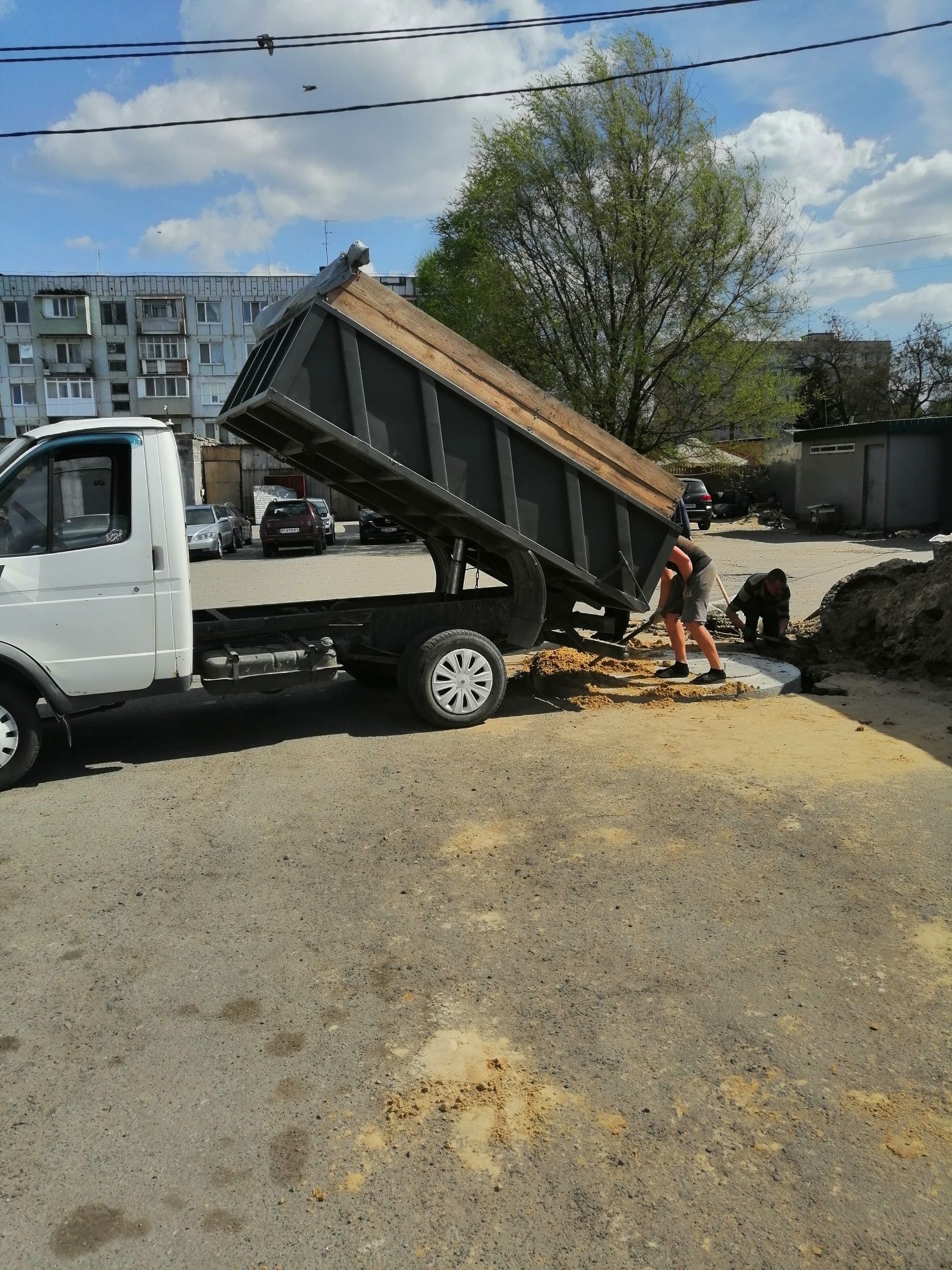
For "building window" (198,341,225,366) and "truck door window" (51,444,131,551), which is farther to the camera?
"building window" (198,341,225,366)

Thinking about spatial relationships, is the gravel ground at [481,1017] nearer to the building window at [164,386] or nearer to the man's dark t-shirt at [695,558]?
the man's dark t-shirt at [695,558]

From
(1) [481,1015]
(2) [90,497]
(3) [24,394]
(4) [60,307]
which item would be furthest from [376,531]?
(3) [24,394]

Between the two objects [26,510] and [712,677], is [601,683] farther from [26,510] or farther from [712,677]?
[26,510]

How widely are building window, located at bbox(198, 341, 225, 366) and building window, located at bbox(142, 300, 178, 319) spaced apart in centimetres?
295

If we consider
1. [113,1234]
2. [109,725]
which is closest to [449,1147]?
[113,1234]

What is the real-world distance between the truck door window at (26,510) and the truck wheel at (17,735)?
870 mm

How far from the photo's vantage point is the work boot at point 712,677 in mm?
8766

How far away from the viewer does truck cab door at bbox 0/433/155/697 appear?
6.00 metres

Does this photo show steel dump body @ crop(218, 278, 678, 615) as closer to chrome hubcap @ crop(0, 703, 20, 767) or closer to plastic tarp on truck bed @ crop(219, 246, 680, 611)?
plastic tarp on truck bed @ crop(219, 246, 680, 611)

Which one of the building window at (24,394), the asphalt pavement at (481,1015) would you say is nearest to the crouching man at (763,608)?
the asphalt pavement at (481,1015)

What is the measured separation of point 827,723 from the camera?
7.65m

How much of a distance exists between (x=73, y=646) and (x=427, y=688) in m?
2.54

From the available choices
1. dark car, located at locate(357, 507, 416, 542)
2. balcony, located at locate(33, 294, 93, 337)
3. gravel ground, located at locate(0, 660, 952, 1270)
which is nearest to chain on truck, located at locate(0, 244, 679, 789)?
gravel ground, located at locate(0, 660, 952, 1270)

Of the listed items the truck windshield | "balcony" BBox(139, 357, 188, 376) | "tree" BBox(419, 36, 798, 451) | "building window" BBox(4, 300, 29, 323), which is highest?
"building window" BBox(4, 300, 29, 323)
